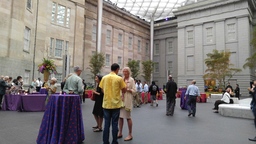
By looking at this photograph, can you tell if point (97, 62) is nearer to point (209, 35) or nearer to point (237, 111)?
point (237, 111)

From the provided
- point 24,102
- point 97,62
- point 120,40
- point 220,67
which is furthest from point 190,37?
point 24,102

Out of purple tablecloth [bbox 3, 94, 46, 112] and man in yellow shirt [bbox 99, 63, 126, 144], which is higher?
man in yellow shirt [bbox 99, 63, 126, 144]

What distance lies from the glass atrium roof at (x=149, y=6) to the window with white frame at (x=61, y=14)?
15.9 metres

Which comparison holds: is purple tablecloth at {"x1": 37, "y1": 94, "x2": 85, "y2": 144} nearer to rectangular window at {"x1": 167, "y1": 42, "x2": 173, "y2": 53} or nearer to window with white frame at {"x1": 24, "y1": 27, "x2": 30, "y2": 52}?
window with white frame at {"x1": 24, "y1": 27, "x2": 30, "y2": 52}

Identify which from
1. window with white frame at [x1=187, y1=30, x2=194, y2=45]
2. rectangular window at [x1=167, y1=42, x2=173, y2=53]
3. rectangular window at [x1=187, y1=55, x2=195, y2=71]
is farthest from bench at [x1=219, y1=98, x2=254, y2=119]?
rectangular window at [x1=167, y1=42, x2=173, y2=53]

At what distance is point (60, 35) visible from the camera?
24.0 metres

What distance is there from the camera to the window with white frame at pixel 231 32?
104 ft

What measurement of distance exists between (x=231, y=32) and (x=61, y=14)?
2585cm

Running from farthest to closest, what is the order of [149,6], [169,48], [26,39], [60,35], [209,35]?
[169,48]
[149,6]
[209,35]
[60,35]
[26,39]

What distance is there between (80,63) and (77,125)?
2274 centimetres

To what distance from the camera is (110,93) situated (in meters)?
4.27

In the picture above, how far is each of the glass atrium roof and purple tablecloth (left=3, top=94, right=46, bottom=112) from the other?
105ft

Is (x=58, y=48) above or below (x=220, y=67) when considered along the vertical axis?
above

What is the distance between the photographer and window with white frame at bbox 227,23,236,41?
1249 inches
